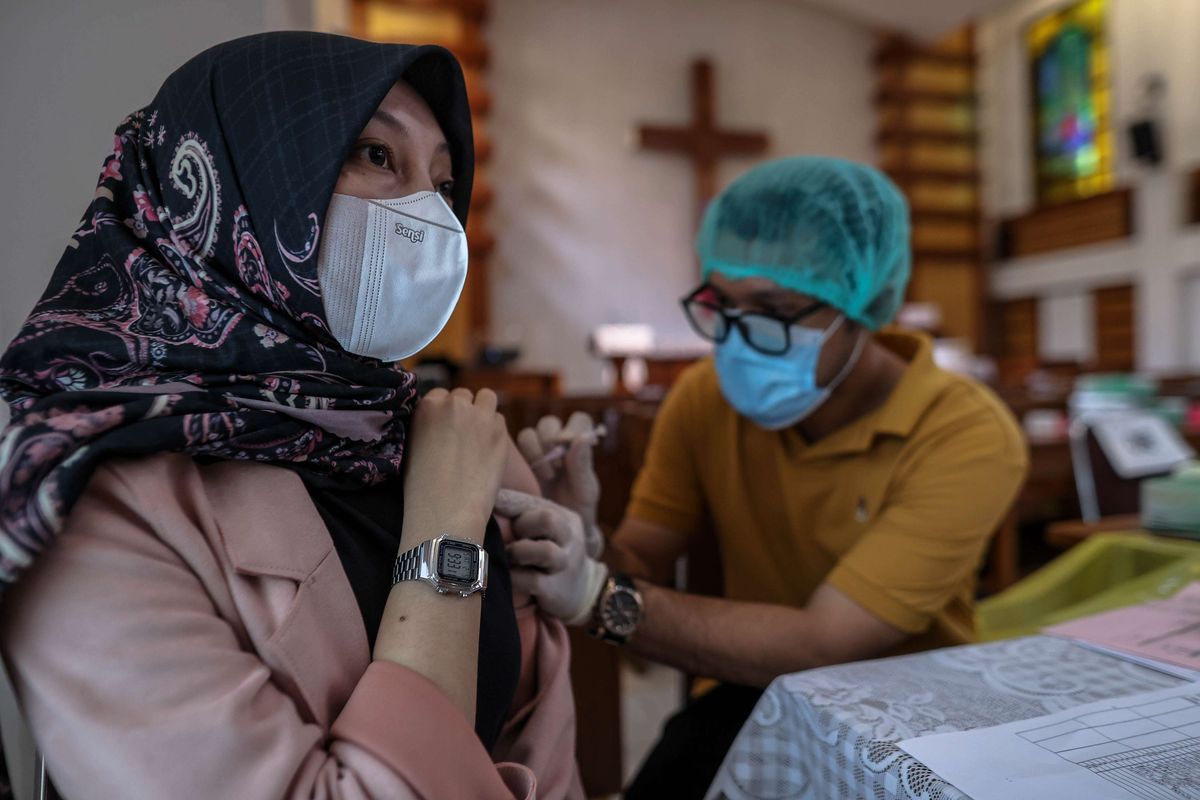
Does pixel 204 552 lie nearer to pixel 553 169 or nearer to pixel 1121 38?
pixel 553 169

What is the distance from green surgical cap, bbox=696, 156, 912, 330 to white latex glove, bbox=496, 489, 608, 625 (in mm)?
628

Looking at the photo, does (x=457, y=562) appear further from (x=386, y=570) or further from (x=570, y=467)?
(x=570, y=467)

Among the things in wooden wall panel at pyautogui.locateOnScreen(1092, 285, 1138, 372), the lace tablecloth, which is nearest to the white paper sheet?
the lace tablecloth

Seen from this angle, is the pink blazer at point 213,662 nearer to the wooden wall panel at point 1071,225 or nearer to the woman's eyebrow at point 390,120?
the woman's eyebrow at point 390,120

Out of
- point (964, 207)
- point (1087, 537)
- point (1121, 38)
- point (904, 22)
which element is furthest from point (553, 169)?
point (1087, 537)

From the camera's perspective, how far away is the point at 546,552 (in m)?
0.94

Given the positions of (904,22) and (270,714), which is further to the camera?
(904,22)

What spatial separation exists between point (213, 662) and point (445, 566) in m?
0.19

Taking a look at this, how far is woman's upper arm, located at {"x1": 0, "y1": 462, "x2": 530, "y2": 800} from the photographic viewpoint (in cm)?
51

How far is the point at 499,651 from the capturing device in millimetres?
798

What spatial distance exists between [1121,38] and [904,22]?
2.01 meters

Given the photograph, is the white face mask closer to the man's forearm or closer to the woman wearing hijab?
the woman wearing hijab

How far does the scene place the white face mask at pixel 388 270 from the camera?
0.74 meters

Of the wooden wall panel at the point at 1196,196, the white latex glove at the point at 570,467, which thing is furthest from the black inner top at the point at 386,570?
the wooden wall panel at the point at 1196,196
